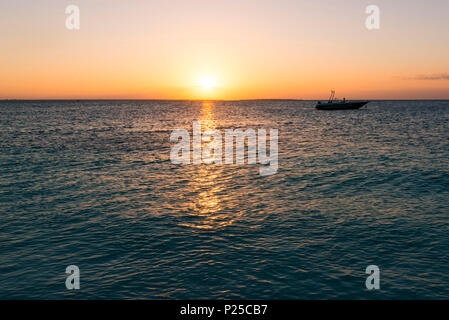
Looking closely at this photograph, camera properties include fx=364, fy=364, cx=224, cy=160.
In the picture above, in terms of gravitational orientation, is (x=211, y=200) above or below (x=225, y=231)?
above

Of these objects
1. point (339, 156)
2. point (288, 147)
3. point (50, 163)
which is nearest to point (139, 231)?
point (50, 163)

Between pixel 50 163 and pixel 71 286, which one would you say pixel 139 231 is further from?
pixel 50 163

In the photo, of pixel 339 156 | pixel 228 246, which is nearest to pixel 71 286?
pixel 228 246

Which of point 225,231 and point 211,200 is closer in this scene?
point 225,231

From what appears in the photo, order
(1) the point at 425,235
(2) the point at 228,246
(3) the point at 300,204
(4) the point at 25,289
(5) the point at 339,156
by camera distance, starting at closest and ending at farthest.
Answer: (4) the point at 25,289 < (2) the point at 228,246 < (1) the point at 425,235 < (3) the point at 300,204 < (5) the point at 339,156

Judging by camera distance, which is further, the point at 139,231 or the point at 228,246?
the point at 139,231

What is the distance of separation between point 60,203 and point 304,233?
1577 cm

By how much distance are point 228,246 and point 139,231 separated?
4964 millimetres

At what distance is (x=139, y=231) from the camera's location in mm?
18797

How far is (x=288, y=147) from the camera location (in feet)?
170

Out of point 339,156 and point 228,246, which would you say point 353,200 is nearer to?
point 228,246

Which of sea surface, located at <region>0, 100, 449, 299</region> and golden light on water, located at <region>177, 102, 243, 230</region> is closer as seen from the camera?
sea surface, located at <region>0, 100, 449, 299</region>

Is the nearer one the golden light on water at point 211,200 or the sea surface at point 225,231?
the sea surface at point 225,231

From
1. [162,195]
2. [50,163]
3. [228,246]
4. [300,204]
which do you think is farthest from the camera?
[50,163]
